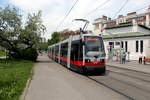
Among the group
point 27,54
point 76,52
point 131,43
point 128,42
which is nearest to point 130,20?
point 128,42

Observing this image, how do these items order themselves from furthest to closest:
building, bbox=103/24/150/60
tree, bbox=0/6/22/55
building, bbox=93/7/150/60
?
building, bbox=93/7/150/60
building, bbox=103/24/150/60
tree, bbox=0/6/22/55

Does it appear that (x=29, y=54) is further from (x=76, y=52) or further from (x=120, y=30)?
(x=120, y=30)

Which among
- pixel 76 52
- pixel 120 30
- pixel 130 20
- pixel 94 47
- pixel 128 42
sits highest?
pixel 130 20

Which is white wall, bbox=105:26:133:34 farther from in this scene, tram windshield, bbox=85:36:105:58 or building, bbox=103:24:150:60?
tram windshield, bbox=85:36:105:58

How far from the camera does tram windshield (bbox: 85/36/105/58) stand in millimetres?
15137

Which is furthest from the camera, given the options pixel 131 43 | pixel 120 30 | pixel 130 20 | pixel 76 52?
pixel 130 20

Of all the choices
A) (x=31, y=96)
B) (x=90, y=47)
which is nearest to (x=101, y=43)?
(x=90, y=47)

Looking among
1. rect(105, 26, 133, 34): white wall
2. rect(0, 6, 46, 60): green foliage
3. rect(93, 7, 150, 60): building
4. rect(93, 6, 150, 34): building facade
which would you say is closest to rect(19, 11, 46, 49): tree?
rect(0, 6, 46, 60): green foliage

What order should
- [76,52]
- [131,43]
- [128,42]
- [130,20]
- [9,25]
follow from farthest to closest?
[130,20] < [128,42] < [131,43] < [9,25] < [76,52]

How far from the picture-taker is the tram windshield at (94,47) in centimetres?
1514

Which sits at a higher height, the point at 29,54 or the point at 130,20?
the point at 130,20

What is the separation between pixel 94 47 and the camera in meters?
15.4

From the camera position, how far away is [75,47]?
16.8m

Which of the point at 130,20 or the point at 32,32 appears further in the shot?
the point at 130,20
